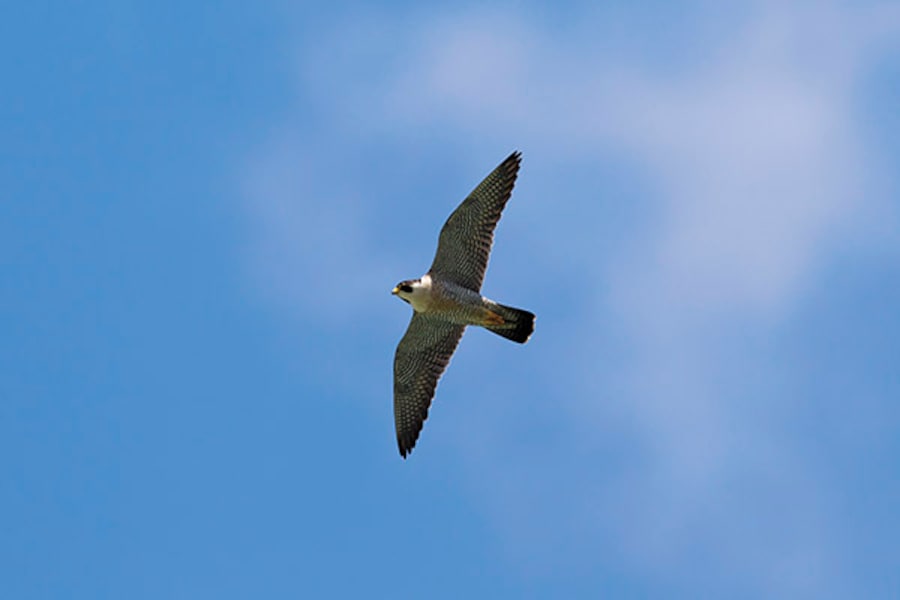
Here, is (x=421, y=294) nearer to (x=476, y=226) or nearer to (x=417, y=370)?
(x=476, y=226)

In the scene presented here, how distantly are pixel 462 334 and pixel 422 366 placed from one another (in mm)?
690

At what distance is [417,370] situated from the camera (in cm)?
1747

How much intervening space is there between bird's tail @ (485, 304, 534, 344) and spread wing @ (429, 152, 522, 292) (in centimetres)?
56

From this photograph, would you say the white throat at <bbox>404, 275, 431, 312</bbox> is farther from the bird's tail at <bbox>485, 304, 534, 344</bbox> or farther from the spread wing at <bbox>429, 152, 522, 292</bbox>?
the bird's tail at <bbox>485, 304, 534, 344</bbox>

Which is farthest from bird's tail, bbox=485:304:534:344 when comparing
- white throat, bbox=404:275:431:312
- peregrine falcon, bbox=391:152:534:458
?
white throat, bbox=404:275:431:312

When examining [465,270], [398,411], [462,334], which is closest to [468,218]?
[465,270]

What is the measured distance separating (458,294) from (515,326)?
0.95 metres

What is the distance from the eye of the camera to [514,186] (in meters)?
16.4

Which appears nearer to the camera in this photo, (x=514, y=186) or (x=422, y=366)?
(x=514, y=186)

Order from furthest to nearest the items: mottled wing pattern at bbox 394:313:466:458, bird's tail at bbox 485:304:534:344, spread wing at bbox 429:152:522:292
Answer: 1. mottled wing pattern at bbox 394:313:466:458
2. bird's tail at bbox 485:304:534:344
3. spread wing at bbox 429:152:522:292

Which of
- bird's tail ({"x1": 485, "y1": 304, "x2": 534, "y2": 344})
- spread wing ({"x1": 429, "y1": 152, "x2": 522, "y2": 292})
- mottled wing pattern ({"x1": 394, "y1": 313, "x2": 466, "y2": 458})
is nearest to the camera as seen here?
spread wing ({"x1": 429, "y1": 152, "x2": 522, "y2": 292})

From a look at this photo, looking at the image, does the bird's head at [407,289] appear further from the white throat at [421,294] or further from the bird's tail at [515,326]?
the bird's tail at [515,326]

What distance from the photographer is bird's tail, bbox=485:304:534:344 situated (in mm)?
16766

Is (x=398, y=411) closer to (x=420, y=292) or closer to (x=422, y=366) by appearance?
(x=422, y=366)
